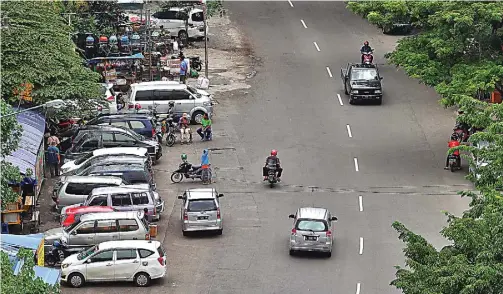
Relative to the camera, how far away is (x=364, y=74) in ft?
179

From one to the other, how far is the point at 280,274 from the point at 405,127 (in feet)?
58.2

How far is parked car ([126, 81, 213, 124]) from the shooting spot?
51.6 metres

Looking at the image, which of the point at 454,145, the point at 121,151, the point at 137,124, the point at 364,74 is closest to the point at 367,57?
the point at 364,74

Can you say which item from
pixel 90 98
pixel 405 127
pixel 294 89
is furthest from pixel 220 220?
pixel 294 89

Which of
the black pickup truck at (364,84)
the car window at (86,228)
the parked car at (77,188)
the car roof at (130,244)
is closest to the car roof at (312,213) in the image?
the car roof at (130,244)

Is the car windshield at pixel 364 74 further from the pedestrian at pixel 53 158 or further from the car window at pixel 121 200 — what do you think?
the car window at pixel 121 200

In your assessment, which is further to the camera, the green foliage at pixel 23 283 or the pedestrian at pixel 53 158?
the pedestrian at pixel 53 158

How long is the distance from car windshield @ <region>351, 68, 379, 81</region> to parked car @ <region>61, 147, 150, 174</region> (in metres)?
14.0

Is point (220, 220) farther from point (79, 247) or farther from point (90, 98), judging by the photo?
point (90, 98)

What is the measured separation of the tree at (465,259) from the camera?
74.7 feet

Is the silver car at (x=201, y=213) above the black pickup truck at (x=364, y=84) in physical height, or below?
below

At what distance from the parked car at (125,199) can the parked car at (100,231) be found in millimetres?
2142

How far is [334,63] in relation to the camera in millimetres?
61500

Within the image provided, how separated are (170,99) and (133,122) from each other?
4665mm
